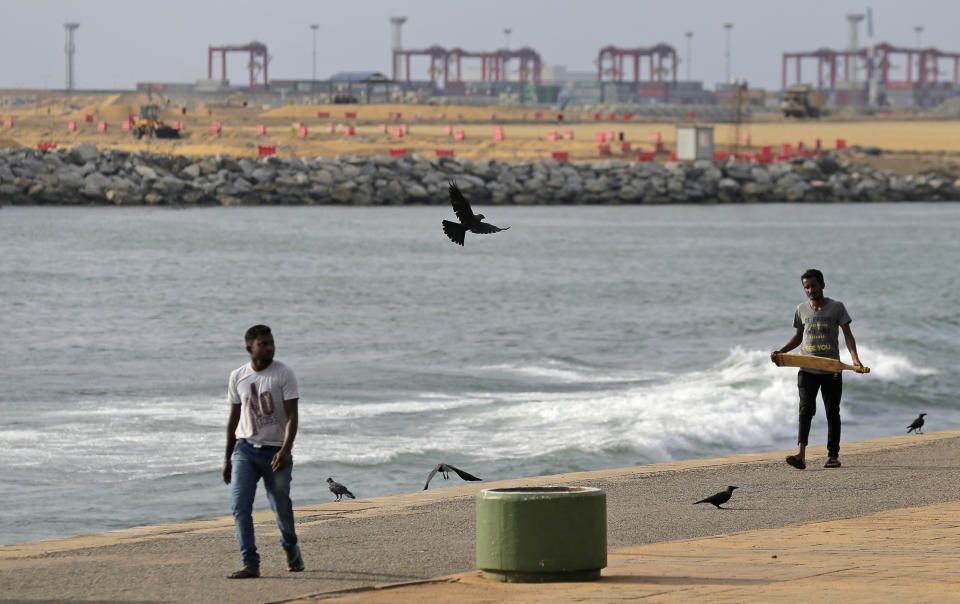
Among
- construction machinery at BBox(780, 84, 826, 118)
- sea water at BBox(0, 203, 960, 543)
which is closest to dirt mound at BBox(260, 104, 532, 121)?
construction machinery at BBox(780, 84, 826, 118)

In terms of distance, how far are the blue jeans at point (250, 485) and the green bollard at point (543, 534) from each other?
1.13 metres

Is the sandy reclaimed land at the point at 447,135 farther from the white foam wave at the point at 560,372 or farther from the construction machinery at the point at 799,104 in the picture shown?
the white foam wave at the point at 560,372

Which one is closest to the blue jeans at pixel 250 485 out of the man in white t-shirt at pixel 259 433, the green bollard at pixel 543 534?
the man in white t-shirt at pixel 259 433

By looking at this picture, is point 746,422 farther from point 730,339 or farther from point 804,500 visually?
point 730,339

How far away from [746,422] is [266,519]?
1068 centimetres

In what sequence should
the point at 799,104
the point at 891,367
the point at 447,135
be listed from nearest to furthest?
the point at 891,367 → the point at 447,135 → the point at 799,104

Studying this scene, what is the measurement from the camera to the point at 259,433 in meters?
8.73

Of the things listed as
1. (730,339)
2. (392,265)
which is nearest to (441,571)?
(730,339)

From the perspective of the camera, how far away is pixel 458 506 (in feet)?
38.1

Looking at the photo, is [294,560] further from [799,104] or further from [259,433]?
[799,104]

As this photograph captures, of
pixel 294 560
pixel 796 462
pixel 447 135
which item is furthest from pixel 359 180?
pixel 294 560

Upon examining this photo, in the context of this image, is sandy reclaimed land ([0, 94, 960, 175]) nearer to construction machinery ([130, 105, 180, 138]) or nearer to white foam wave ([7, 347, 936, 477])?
construction machinery ([130, 105, 180, 138])

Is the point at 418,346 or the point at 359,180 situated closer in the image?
the point at 418,346

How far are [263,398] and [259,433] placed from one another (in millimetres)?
211
